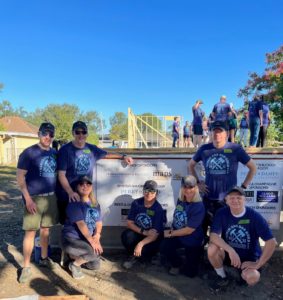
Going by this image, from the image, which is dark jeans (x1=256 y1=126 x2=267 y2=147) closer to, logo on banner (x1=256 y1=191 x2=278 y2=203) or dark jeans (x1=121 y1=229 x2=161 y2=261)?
logo on banner (x1=256 y1=191 x2=278 y2=203)

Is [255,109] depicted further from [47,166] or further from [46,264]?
[46,264]

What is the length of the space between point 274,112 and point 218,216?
14.9 m

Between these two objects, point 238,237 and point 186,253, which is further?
point 186,253

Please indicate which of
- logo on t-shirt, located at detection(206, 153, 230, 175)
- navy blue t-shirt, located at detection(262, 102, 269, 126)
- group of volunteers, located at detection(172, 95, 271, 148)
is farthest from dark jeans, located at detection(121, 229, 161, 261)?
navy blue t-shirt, located at detection(262, 102, 269, 126)

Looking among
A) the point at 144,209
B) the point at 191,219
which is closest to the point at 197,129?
the point at 144,209

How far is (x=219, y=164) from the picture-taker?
3.89 m

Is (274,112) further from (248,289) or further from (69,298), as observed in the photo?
(69,298)

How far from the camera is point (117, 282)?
3928 millimetres

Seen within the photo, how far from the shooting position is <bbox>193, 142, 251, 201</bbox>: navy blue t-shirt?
3881 mm

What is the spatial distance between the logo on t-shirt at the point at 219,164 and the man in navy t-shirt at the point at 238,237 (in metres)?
0.42

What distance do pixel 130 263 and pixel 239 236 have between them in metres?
1.56

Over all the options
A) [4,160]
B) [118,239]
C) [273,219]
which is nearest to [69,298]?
[118,239]

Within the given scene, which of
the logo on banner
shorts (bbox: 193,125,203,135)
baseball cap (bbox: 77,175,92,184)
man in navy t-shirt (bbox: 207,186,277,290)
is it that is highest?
shorts (bbox: 193,125,203,135)

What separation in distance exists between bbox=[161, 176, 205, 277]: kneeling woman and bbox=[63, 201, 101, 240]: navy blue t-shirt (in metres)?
0.94
